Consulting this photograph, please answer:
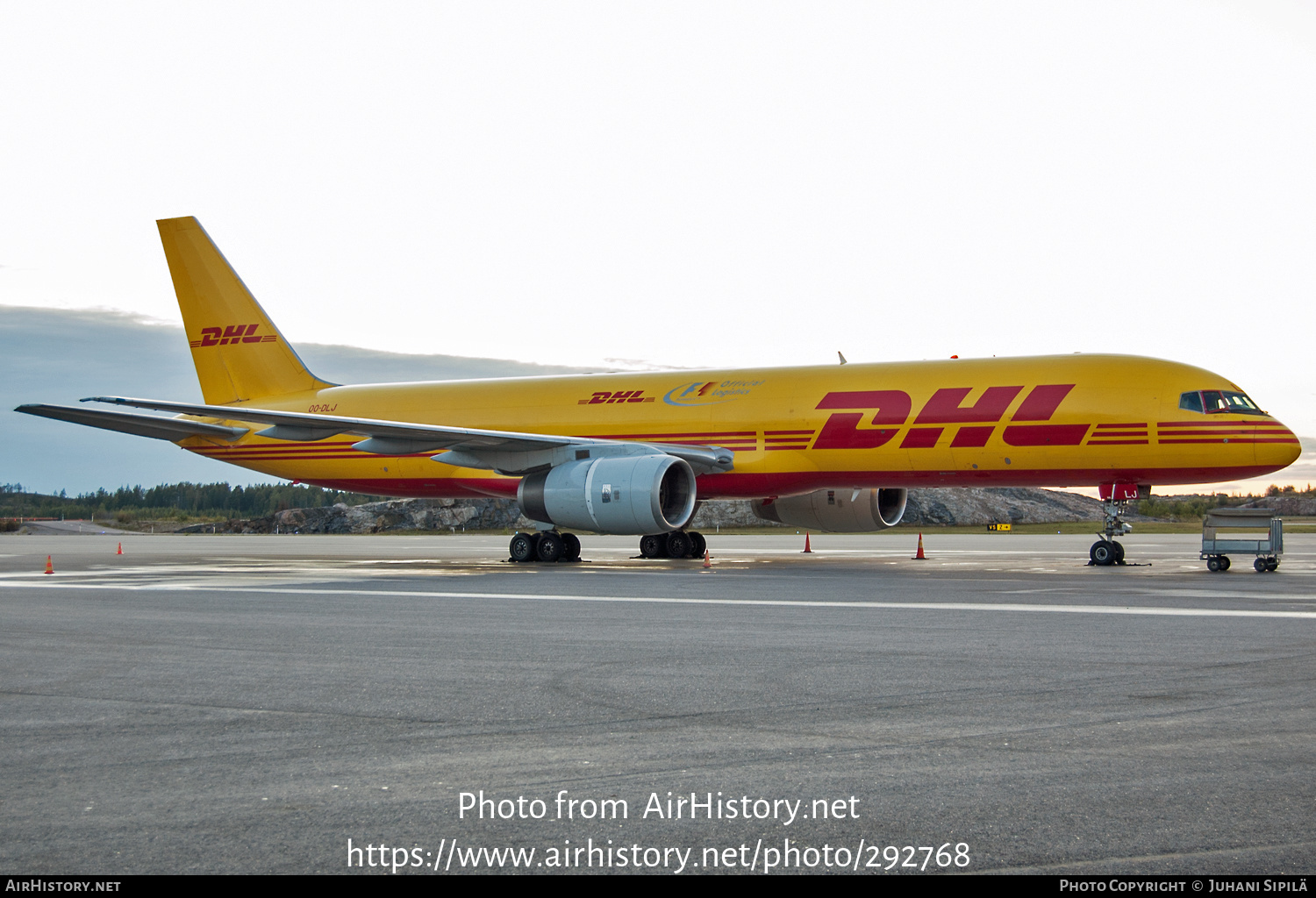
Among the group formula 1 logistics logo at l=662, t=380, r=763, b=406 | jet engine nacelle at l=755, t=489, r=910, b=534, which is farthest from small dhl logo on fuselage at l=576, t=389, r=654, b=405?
jet engine nacelle at l=755, t=489, r=910, b=534

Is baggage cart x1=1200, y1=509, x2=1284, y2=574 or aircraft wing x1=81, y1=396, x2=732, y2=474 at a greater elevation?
aircraft wing x1=81, y1=396, x2=732, y2=474

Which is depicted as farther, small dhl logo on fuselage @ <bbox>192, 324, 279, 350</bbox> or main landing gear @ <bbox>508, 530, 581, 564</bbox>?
small dhl logo on fuselage @ <bbox>192, 324, 279, 350</bbox>

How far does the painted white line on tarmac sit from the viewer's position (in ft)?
34.5

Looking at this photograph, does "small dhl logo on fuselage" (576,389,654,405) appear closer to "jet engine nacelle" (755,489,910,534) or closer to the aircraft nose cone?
"jet engine nacelle" (755,489,910,534)

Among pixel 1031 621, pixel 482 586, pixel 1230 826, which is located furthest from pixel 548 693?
pixel 482 586

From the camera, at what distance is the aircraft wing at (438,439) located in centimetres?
2005

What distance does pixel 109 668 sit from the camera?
297 inches

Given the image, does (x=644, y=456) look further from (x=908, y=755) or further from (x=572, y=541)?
(x=908, y=755)

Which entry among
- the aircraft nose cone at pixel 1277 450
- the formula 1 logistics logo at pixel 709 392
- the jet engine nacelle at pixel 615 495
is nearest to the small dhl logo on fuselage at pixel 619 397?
the formula 1 logistics logo at pixel 709 392

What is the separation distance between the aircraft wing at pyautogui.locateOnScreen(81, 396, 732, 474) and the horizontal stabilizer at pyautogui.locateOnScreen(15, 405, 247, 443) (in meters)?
1.09

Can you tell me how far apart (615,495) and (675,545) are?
14.0 ft

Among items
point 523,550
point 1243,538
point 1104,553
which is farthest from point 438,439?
point 1243,538

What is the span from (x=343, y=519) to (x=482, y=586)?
1853 inches

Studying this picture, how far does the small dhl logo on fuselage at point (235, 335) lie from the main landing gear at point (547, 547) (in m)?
10.00
